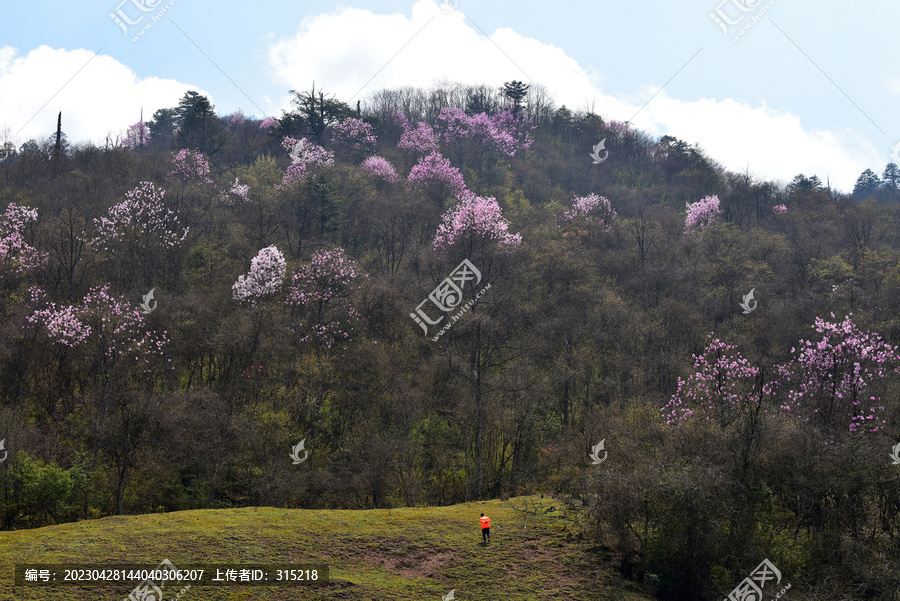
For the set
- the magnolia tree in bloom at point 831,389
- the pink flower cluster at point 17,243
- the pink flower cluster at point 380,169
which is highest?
the pink flower cluster at point 380,169

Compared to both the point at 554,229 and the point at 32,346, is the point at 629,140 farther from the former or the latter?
the point at 32,346

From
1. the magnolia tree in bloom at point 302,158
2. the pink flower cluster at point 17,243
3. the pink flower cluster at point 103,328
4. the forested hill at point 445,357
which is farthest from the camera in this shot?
the magnolia tree in bloom at point 302,158

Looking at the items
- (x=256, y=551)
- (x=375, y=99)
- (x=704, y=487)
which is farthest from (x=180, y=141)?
(x=704, y=487)

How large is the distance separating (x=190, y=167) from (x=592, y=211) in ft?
118

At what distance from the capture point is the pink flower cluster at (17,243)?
34.9m

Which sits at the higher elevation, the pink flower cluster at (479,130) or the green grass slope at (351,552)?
the pink flower cluster at (479,130)

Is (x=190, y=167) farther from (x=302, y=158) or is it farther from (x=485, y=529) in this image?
(x=485, y=529)

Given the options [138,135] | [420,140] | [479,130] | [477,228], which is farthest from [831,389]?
[138,135]

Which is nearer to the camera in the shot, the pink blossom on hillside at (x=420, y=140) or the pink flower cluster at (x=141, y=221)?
the pink flower cluster at (x=141, y=221)

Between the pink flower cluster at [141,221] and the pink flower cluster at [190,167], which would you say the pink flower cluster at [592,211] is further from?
the pink flower cluster at [141,221]

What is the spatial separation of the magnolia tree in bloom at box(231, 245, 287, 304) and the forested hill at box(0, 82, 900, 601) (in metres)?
0.12

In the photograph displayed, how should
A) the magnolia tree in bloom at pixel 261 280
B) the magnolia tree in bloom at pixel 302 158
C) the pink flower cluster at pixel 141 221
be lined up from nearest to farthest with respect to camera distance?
1. the magnolia tree in bloom at pixel 261 280
2. the pink flower cluster at pixel 141 221
3. the magnolia tree in bloom at pixel 302 158

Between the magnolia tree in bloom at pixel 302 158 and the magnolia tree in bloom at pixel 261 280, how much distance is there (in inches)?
708

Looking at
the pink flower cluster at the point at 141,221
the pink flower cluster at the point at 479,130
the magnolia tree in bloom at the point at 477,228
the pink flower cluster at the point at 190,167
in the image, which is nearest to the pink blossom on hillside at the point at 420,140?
the pink flower cluster at the point at 479,130
